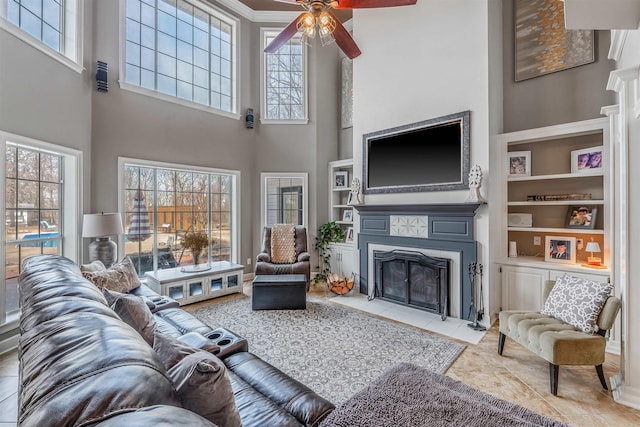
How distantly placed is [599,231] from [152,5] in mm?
6959

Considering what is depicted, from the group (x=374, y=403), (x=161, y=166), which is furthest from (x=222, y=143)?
(x=374, y=403)

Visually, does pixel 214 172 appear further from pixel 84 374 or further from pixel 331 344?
pixel 84 374

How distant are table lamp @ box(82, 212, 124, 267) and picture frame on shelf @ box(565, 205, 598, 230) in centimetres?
557

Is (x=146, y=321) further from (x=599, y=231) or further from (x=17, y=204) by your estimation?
(x=599, y=231)

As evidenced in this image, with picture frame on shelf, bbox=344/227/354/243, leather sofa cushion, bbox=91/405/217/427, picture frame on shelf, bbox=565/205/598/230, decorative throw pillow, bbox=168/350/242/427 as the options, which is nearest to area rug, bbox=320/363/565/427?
decorative throw pillow, bbox=168/350/242/427

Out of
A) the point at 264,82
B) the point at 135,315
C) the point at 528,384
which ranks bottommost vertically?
the point at 528,384

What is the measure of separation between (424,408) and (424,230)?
3131 mm

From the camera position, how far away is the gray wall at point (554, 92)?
3436 millimetres

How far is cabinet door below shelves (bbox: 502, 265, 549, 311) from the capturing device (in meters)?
3.46

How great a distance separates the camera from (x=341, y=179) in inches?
229

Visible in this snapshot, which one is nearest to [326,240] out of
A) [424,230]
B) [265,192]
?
[265,192]

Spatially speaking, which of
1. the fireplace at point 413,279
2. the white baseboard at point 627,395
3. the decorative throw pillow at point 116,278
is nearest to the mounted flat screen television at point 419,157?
the fireplace at point 413,279

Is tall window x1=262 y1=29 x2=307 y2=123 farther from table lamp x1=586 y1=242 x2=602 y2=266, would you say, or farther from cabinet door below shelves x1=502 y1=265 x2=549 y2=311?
table lamp x1=586 y1=242 x2=602 y2=266

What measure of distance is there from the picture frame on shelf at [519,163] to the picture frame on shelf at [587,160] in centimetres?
45
